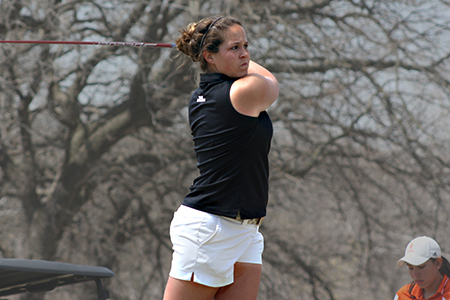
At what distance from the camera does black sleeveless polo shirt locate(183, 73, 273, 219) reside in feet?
5.38

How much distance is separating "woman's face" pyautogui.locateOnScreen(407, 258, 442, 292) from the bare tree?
3.13m

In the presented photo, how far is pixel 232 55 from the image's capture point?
5.60 ft

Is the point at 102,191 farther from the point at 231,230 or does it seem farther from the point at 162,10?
the point at 231,230

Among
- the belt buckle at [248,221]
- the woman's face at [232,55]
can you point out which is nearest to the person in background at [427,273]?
the belt buckle at [248,221]

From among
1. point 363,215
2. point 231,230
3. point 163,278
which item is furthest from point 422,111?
point 231,230

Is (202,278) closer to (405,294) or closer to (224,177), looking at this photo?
(224,177)

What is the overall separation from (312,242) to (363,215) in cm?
78

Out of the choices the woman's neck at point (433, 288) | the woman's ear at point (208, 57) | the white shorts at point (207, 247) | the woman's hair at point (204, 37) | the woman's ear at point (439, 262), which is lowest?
the woman's neck at point (433, 288)

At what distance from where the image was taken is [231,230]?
1660 millimetres

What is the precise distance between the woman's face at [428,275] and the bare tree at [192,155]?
313 centimetres

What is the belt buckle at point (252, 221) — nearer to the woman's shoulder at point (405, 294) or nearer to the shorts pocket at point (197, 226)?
the shorts pocket at point (197, 226)

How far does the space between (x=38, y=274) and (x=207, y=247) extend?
1.85 metres

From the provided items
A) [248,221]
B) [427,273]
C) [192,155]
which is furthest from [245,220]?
[192,155]

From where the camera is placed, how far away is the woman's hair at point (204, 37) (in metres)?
1.71
